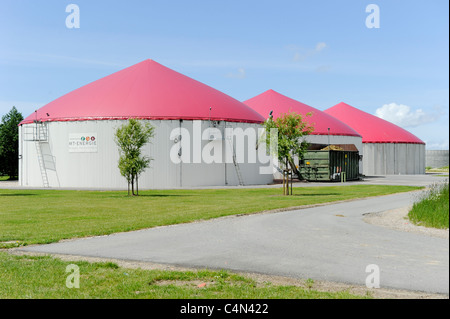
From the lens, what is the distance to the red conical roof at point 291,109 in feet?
202

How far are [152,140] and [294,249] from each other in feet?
106

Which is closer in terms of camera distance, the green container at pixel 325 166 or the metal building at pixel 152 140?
the metal building at pixel 152 140

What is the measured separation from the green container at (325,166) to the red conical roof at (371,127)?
83.0ft

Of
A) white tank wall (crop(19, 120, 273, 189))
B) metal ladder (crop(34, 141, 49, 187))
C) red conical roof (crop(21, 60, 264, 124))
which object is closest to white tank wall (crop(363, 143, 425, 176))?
red conical roof (crop(21, 60, 264, 124))

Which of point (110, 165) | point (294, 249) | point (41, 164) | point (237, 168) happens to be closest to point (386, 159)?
point (237, 168)

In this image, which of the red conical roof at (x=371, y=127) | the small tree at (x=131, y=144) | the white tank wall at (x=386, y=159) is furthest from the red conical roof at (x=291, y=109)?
the small tree at (x=131, y=144)

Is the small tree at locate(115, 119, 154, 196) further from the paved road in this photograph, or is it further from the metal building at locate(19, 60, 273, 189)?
the paved road

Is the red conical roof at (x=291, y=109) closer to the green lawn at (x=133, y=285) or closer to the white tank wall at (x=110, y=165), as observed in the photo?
the white tank wall at (x=110, y=165)

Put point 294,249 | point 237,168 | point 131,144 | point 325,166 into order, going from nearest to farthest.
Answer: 1. point 294,249
2. point 131,144
3. point 237,168
4. point 325,166

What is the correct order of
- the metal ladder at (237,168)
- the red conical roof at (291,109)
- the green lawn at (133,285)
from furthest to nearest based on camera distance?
the red conical roof at (291,109), the metal ladder at (237,168), the green lawn at (133,285)

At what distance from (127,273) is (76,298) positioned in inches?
66.4

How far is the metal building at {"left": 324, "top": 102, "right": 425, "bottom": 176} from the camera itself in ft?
241

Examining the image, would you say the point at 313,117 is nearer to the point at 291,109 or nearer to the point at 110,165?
the point at 291,109

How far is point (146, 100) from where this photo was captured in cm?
4456
